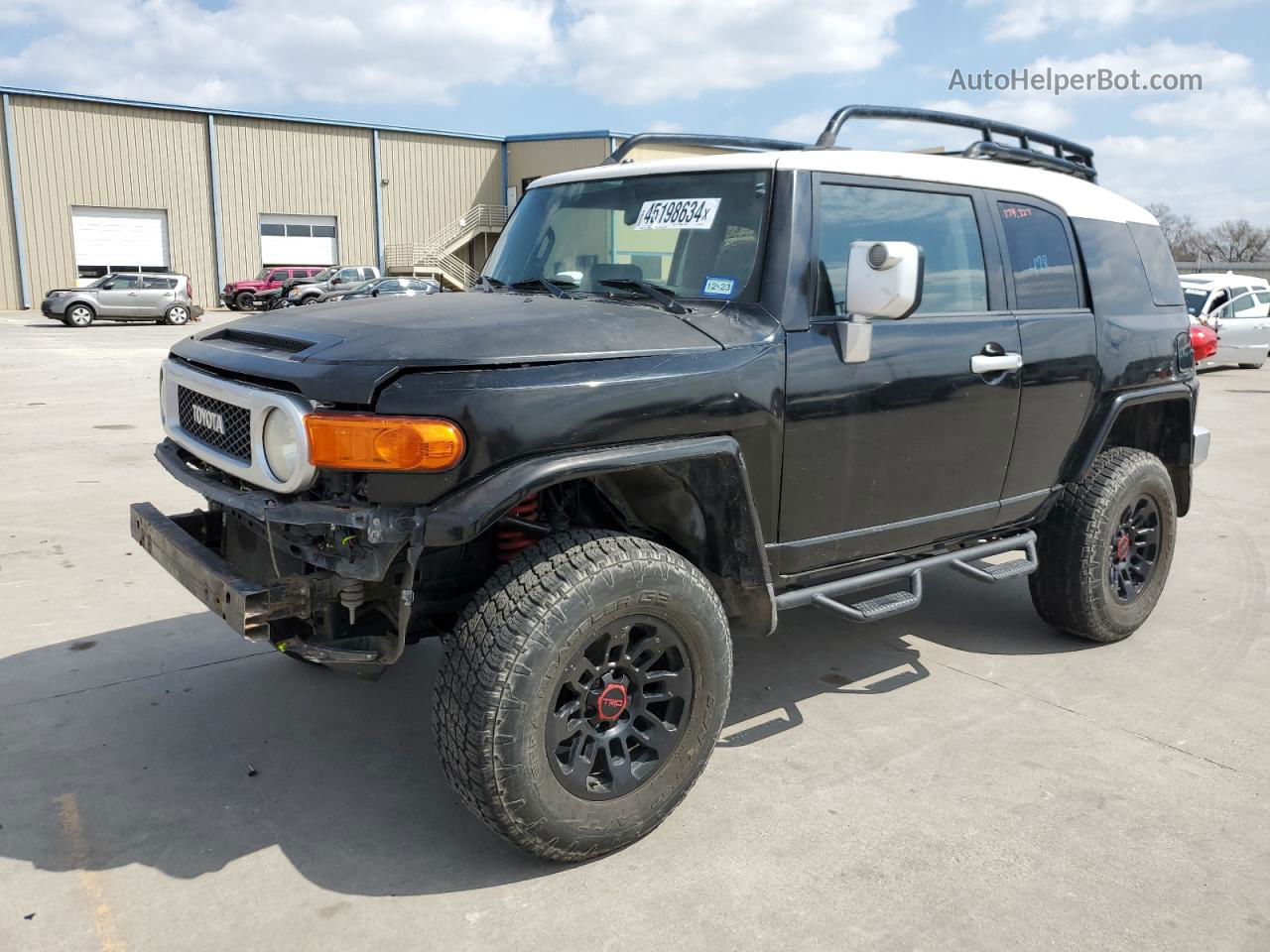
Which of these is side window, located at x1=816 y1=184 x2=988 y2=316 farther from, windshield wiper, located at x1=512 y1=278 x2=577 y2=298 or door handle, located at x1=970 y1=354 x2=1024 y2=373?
windshield wiper, located at x1=512 y1=278 x2=577 y2=298

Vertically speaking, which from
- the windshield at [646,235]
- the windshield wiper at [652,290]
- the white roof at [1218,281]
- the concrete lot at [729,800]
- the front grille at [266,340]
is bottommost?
the concrete lot at [729,800]

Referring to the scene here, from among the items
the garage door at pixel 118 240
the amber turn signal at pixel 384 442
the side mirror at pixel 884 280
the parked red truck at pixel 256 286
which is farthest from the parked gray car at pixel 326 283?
the amber turn signal at pixel 384 442

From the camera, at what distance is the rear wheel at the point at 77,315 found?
2844 centimetres

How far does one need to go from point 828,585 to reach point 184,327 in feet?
98.8

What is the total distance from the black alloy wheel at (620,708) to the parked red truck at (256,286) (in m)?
37.1

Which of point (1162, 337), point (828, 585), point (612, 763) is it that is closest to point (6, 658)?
point (612, 763)

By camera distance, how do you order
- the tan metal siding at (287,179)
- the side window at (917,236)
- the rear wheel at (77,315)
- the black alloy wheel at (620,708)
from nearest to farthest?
the black alloy wheel at (620,708), the side window at (917,236), the rear wheel at (77,315), the tan metal siding at (287,179)

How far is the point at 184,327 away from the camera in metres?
29.9

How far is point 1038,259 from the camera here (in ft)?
14.0

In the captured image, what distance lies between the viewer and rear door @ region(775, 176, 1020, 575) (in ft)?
11.1

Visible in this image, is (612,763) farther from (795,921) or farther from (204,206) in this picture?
(204,206)

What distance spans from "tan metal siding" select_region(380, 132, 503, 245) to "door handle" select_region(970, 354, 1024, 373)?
4366 cm

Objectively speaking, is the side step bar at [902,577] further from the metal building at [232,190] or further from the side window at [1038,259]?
the metal building at [232,190]

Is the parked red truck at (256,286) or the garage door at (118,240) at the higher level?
the garage door at (118,240)
